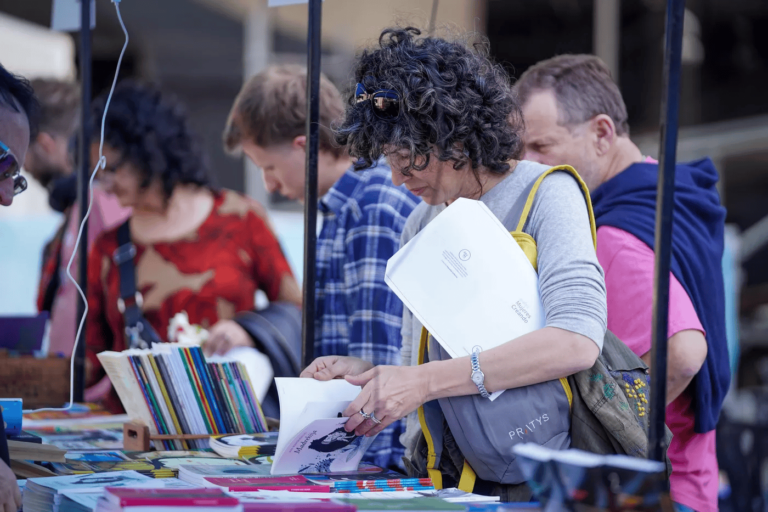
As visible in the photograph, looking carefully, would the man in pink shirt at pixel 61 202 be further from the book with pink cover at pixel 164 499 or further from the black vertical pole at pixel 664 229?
the black vertical pole at pixel 664 229

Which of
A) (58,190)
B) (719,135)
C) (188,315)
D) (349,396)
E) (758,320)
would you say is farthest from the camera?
(719,135)

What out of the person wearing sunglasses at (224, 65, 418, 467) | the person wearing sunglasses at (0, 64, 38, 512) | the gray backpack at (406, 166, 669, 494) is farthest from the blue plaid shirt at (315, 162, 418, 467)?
the person wearing sunglasses at (0, 64, 38, 512)

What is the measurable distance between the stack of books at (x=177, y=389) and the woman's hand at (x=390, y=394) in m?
0.55

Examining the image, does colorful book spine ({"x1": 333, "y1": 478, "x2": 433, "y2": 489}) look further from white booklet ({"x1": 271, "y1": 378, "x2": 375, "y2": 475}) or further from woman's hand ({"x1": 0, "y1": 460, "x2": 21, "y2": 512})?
woman's hand ({"x1": 0, "y1": 460, "x2": 21, "y2": 512})

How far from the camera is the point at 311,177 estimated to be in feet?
6.18

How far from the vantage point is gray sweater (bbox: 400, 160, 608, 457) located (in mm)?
1345

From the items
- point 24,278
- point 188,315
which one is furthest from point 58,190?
point 188,315

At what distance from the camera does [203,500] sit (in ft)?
3.65

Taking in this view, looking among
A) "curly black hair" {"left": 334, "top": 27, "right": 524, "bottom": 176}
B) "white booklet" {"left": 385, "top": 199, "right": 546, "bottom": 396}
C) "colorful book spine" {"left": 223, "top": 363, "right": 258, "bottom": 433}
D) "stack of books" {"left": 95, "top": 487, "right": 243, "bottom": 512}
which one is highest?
"curly black hair" {"left": 334, "top": 27, "right": 524, "bottom": 176}

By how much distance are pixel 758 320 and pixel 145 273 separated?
14.3 feet

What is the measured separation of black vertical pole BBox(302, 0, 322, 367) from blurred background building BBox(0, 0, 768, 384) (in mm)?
3962

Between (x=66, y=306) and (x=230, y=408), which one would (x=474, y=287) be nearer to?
(x=230, y=408)

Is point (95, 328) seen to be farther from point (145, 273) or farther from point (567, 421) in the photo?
point (567, 421)

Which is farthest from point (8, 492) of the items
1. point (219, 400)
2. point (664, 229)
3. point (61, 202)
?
point (61, 202)
